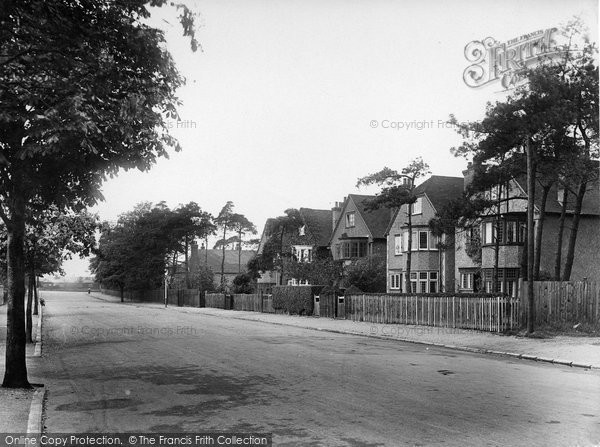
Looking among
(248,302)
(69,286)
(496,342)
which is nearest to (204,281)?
(248,302)

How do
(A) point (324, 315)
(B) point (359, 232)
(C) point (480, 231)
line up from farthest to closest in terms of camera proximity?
(B) point (359, 232)
(C) point (480, 231)
(A) point (324, 315)

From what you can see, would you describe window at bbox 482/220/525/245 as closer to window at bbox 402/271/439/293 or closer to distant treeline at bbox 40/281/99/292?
window at bbox 402/271/439/293

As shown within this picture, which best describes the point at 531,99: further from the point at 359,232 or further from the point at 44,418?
the point at 359,232

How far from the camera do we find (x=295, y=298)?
124 ft

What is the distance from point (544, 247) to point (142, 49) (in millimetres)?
34647

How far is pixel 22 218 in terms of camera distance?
1061 cm

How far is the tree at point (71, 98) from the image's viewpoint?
24.7 ft

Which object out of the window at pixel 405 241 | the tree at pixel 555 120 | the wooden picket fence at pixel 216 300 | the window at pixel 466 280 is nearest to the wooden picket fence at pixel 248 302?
the wooden picket fence at pixel 216 300

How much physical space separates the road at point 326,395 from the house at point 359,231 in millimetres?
37386

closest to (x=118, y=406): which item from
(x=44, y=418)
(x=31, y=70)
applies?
(x=44, y=418)

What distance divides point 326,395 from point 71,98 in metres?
5.99

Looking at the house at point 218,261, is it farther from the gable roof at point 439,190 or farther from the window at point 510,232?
the window at point 510,232

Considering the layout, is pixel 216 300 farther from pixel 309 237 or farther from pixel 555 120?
pixel 555 120

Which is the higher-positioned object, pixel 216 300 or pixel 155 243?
pixel 155 243
